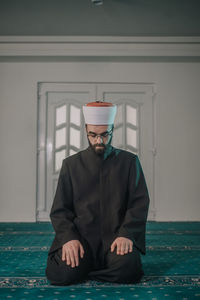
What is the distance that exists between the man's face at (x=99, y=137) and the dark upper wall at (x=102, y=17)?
243 centimetres

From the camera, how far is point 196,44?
17.1 ft

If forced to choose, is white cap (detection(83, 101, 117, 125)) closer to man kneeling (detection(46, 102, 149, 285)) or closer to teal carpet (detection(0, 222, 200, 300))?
man kneeling (detection(46, 102, 149, 285))

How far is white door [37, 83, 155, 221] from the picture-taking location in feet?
17.8

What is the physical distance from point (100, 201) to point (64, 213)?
26 centimetres

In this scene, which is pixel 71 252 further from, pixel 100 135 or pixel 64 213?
pixel 100 135

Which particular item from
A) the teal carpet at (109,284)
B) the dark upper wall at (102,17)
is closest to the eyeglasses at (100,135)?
the teal carpet at (109,284)

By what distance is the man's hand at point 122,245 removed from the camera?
2094 millimetres

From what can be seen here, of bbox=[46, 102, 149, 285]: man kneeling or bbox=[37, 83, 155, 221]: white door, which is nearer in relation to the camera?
bbox=[46, 102, 149, 285]: man kneeling

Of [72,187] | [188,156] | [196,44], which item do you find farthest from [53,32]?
[72,187]

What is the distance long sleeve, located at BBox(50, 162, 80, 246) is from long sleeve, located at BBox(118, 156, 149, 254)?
32 centimetres

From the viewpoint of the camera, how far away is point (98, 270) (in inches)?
88.1

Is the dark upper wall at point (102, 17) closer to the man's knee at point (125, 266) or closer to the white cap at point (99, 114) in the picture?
the white cap at point (99, 114)

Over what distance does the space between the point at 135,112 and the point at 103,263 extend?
3.56 metres

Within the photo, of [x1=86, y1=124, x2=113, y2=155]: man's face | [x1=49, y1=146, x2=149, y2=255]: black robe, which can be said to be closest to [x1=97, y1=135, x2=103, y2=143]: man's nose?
[x1=86, y1=124, x2=113, y2=155]: man's face
